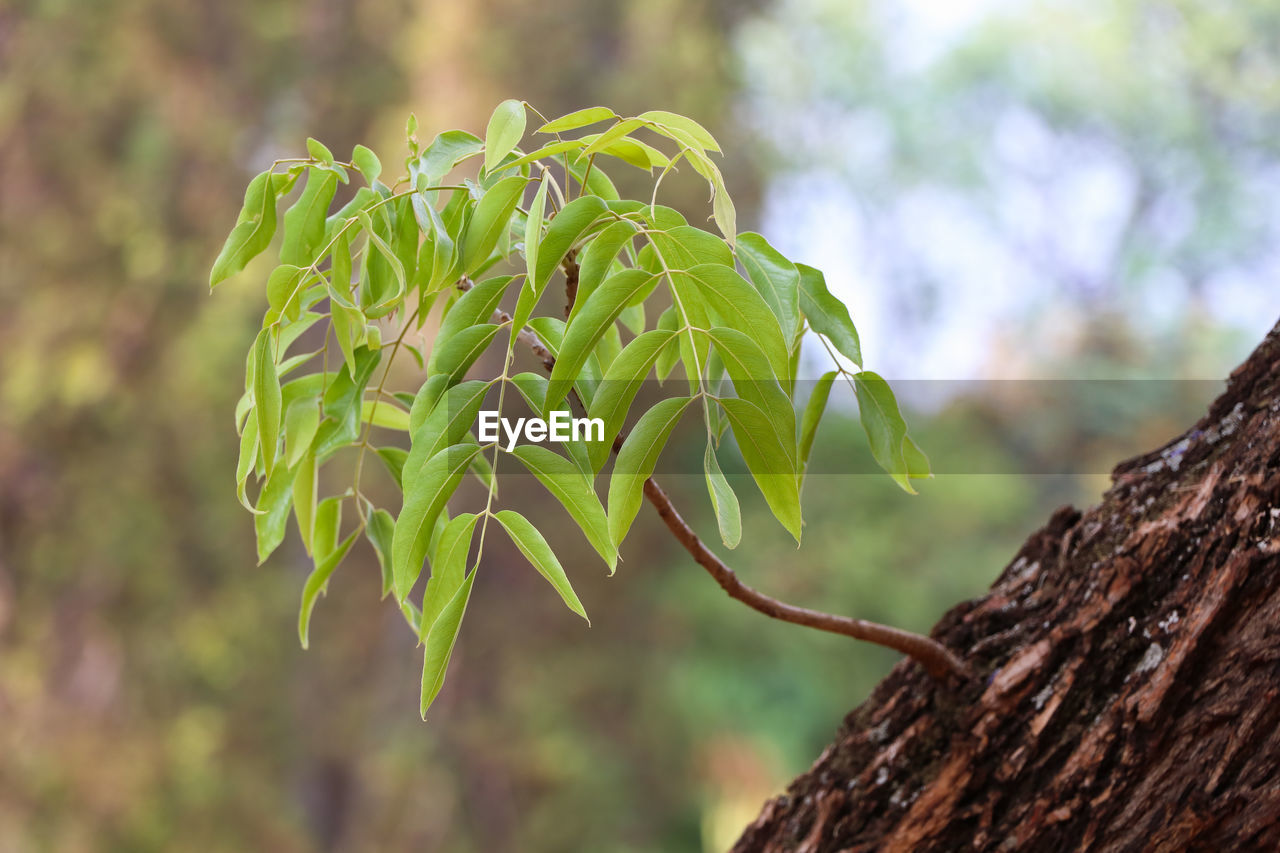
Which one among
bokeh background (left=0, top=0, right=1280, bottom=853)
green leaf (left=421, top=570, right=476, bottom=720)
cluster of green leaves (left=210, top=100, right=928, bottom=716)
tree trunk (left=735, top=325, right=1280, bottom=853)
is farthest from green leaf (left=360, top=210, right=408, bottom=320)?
bokeh background (left=0, top=0, right=1280, bottom=853)

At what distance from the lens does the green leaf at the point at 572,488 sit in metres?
0.33

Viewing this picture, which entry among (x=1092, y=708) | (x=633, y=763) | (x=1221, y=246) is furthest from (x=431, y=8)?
(x=1221, y=246)

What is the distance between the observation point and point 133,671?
205 cm

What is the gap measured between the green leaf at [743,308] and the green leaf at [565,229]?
0.04 metres

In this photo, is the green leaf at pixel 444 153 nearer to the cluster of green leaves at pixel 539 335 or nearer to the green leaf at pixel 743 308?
the cluster of green leaves at pixel 539 335

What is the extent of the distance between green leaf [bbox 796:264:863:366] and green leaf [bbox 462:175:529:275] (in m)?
0.12

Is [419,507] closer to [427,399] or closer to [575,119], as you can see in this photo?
[427,399]

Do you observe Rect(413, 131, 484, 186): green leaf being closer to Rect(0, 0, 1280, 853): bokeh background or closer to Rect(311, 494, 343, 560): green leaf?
Rect(311, 494, 343, 560): green leaf

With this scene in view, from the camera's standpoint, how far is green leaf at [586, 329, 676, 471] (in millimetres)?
312

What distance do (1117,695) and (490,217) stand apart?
316 mm

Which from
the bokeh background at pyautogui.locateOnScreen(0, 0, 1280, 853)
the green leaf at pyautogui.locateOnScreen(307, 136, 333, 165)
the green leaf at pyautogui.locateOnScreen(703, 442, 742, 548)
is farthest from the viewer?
the bokeh background at pyautogui.locateOnScreen(0, 0, 1280, 853)

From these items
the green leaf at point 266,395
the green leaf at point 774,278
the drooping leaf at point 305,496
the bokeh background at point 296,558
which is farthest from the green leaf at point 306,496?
the bokeh background at point 296,558

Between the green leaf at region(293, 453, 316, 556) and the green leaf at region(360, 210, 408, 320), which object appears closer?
the green leaf at region(360, 210, 408, 320)

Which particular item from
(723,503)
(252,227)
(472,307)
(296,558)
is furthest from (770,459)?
(296,558)
